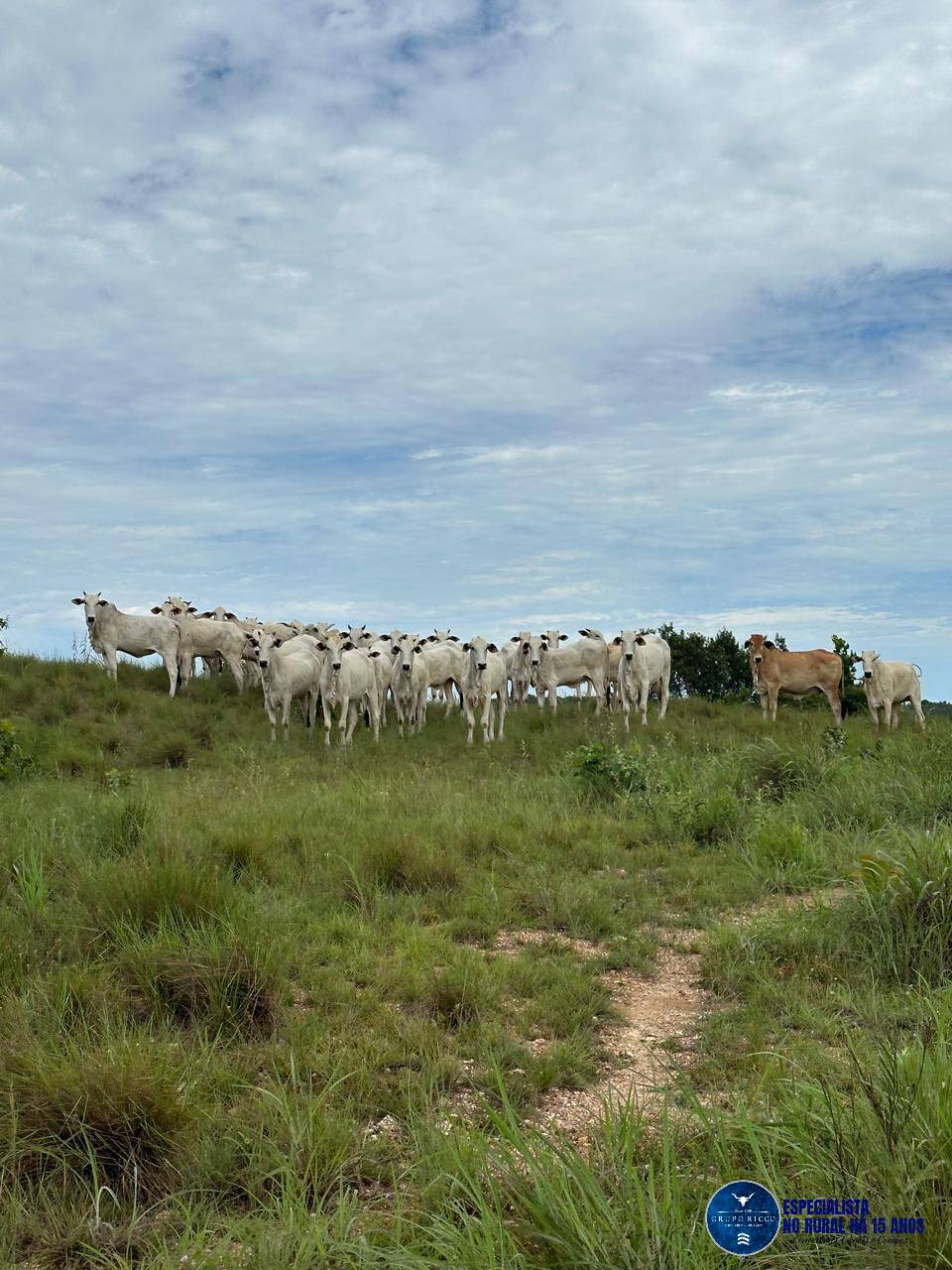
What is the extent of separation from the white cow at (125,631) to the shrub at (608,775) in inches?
563

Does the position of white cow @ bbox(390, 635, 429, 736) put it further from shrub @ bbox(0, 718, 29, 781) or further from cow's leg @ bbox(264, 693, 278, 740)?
shrub @ bbox(0, 718, 29, 781)

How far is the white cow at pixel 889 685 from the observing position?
24859 mm

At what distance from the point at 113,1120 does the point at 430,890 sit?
12.5 feet

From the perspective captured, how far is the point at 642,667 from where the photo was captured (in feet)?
83.7

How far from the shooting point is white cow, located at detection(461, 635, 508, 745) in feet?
70.3

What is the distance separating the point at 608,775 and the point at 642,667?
537 inches

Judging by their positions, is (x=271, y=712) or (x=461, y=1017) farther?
(x=271, y=712)

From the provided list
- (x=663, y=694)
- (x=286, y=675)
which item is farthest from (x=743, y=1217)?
(x=663, y=694)

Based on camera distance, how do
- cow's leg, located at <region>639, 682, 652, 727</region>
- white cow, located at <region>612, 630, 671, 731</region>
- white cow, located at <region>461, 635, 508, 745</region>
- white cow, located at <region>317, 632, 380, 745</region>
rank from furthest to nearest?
white cow, located at <region>612, 630, 671, 731</region> < cow's leg, located at <region>639, 682, 652, 727</region> < white cow, located at <region>461, 635, 508, 745</region> < white cow, located at <region>317, 632, 380, 745</region>

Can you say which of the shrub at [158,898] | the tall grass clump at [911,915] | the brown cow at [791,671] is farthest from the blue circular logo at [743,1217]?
the brown cow at [791,671]

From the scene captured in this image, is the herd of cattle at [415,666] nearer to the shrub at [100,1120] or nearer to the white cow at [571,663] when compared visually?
the white cow at [571,663]

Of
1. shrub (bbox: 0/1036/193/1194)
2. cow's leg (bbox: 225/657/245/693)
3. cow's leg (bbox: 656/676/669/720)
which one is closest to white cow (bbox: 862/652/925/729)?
cow's leg (bbox: 656/676/669/720)

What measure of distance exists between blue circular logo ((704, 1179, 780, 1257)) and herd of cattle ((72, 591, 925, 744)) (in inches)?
681

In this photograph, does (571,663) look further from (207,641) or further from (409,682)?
(207,641)
